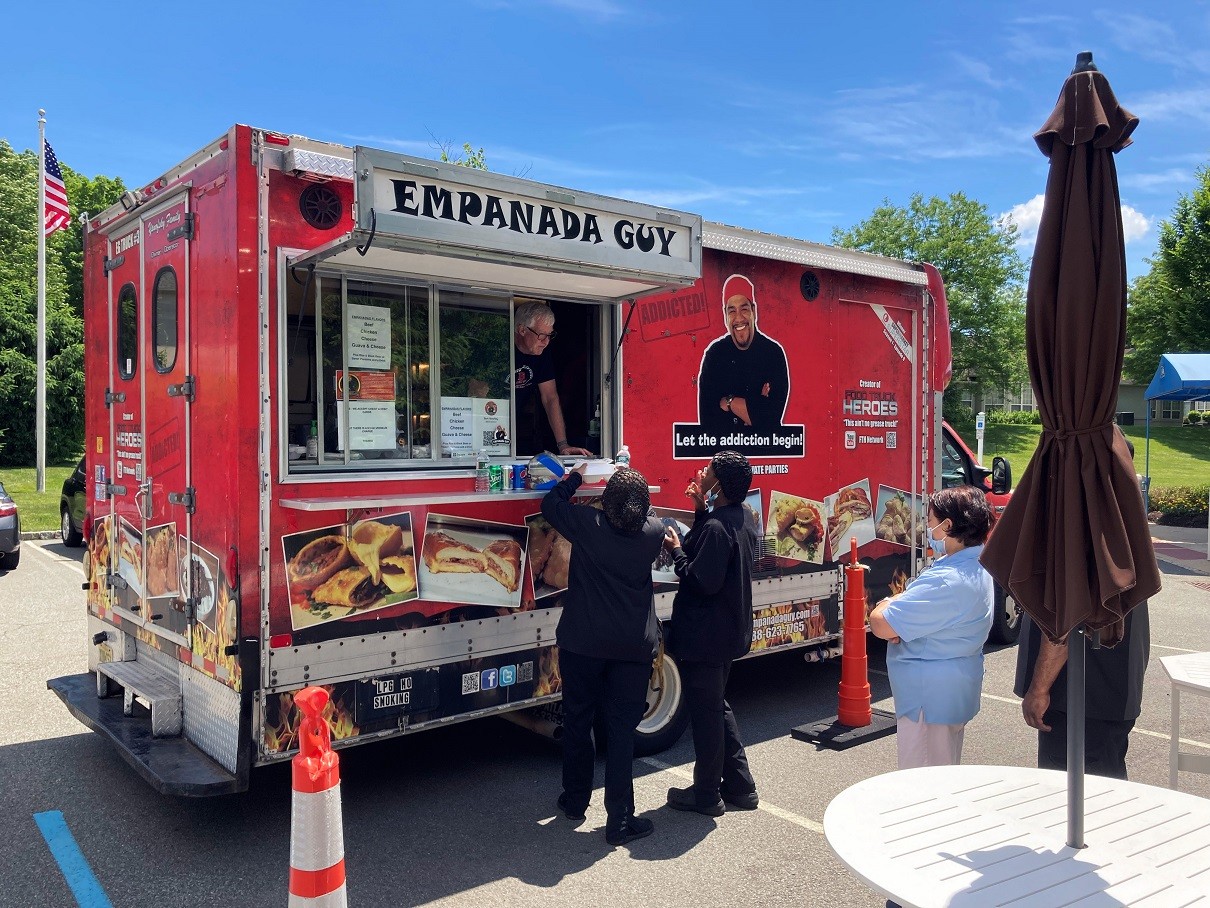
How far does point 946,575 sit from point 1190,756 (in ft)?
4.75

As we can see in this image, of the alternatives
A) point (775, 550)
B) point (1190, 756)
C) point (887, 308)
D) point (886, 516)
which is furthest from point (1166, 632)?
point (1190, 756)

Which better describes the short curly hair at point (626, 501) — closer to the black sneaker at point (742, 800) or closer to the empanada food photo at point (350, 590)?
the empanada food photo at point (350, 590)

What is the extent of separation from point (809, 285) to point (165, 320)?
4083mm

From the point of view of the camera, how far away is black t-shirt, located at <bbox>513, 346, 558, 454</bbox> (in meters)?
5.56

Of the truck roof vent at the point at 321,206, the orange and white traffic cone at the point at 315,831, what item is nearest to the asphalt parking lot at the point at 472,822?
the orange and white traffic cone at the point at 315,831

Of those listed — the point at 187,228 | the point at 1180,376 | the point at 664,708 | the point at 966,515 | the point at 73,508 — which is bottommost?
the point at 664,708

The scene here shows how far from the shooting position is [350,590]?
4402 mm

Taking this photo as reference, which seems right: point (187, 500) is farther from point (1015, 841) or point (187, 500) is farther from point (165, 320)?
point (1015, 841)

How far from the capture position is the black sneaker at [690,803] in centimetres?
477

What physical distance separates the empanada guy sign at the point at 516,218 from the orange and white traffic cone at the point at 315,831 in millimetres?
2138

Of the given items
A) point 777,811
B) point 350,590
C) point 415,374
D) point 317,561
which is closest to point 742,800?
point 777,811

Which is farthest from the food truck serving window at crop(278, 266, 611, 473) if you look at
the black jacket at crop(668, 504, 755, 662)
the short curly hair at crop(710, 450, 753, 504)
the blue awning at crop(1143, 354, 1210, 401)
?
the blue awning at crop(1143, 354, 1210, 401)

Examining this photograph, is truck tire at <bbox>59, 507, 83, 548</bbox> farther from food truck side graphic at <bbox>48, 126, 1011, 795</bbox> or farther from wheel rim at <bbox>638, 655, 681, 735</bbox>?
wheel rim at <bbox>638, 655, 681, 735</bbox>

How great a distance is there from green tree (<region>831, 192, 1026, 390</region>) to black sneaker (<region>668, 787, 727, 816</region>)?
4258 cm
